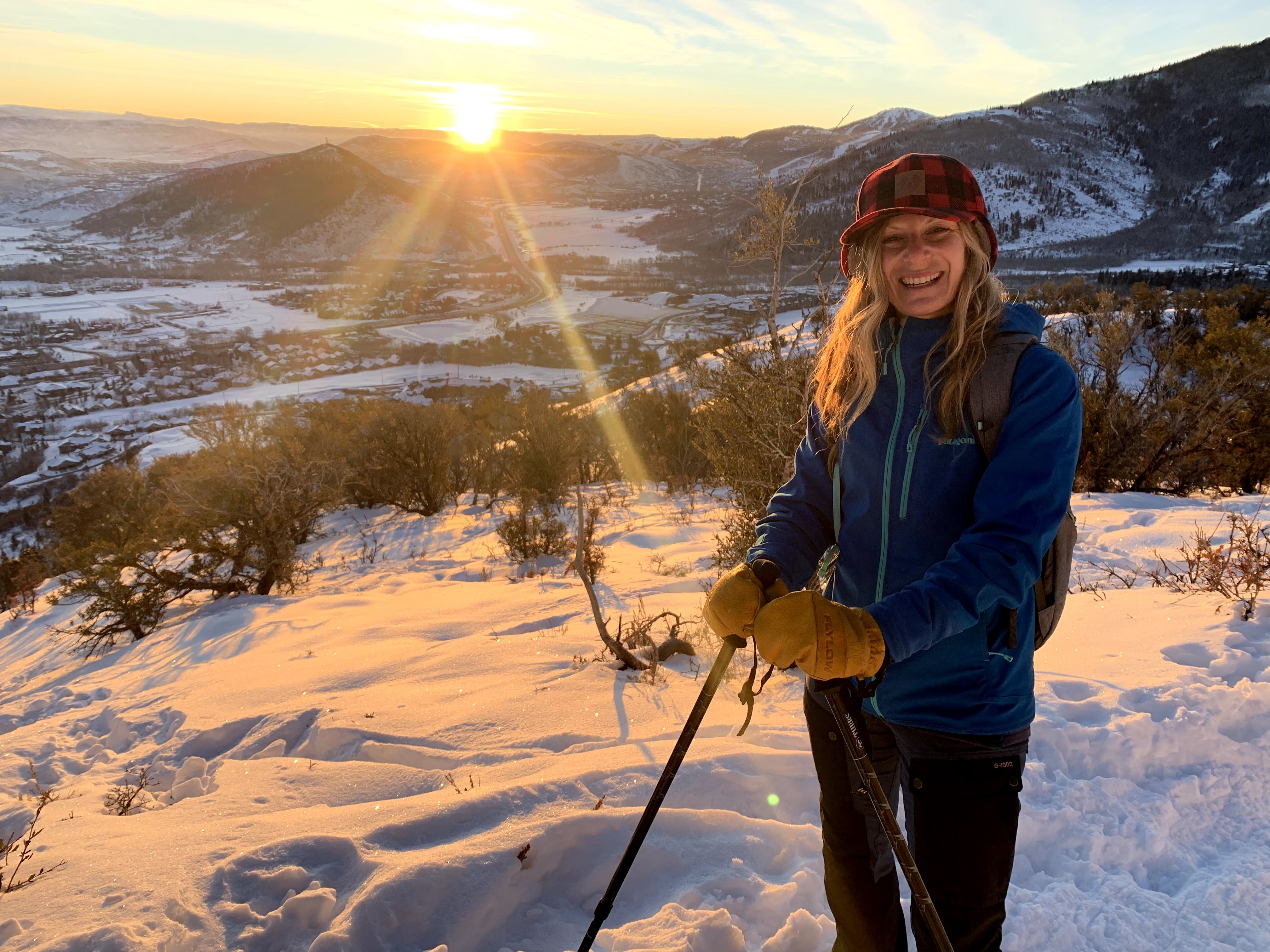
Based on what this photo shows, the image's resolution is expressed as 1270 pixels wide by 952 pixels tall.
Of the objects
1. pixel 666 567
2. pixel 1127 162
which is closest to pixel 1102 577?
pixel 666 567

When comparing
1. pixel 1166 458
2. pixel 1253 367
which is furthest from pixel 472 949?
pixel 1253 367

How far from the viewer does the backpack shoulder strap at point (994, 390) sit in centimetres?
133

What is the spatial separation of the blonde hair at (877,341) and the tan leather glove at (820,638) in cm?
44

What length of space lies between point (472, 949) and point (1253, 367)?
13.9 m

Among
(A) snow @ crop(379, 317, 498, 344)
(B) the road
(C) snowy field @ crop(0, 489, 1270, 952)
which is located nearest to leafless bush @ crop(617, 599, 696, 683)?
(C) snowy field @ crop(0, 489, 1270, 952)

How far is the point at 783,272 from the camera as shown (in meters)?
5.24

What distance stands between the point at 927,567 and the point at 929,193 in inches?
31.7

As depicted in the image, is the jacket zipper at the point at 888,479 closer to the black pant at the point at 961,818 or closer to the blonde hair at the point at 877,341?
the blonde hair at the point at 877,341

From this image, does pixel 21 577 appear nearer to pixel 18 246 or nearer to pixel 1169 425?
pixel 1169 425

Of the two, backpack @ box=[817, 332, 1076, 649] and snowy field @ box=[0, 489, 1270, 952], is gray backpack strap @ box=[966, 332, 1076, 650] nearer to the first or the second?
backpack @ box=[817, 332, 1076, 649]

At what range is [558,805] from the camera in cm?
248

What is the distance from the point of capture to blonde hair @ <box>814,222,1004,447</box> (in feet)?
4.63

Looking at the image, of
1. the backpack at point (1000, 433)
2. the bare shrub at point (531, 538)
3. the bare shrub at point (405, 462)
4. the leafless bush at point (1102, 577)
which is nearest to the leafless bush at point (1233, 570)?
the leafless bush at point (1102, 577)

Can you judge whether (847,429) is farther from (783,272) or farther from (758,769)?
(783,272)
